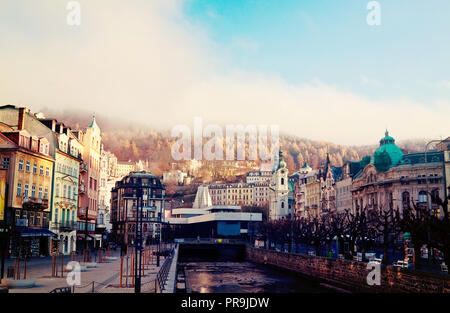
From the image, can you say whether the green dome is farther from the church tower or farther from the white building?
the church tower

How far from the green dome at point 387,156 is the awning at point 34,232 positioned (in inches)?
2290

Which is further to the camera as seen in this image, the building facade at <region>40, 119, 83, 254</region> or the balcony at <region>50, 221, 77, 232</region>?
the building facade at <region>40, 119, 83, 254</region>

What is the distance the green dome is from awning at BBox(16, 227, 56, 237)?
58.2 meters

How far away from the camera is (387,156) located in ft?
300

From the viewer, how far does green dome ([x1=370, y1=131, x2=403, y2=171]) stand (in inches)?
3590

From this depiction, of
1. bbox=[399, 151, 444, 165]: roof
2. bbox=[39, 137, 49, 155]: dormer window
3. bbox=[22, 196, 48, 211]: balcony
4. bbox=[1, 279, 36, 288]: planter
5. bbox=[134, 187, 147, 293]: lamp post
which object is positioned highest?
bbox=[399, 151, 444, 165]: roof

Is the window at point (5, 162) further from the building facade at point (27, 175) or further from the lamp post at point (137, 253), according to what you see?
the lamp post at point (137, 253)

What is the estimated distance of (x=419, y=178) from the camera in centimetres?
8188

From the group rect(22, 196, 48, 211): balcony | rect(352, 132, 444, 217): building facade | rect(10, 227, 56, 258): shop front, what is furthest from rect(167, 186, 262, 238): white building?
rect(22, 196, 48, 211): balcony

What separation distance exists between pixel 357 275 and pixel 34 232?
34893mm

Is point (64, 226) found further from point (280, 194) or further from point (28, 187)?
point (280, 194)
